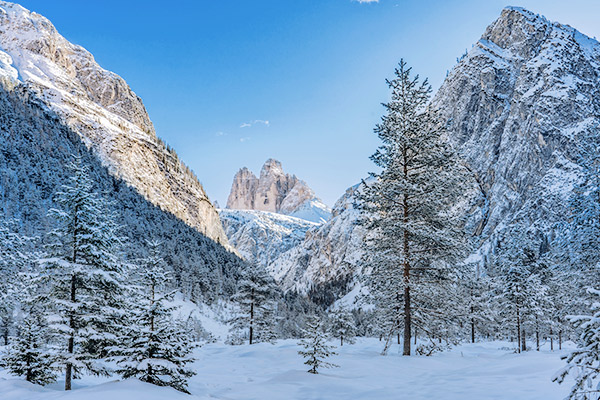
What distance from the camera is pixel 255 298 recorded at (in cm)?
3188

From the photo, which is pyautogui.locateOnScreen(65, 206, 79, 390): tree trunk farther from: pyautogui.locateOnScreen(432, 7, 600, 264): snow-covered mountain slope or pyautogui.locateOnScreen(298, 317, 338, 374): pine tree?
pyautogui.locateOnScreen(432, 7, 600, 264): snow-covered mountain slope

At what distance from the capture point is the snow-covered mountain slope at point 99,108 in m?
125

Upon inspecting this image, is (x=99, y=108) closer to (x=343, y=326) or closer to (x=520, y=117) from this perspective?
(x=343, y=326)

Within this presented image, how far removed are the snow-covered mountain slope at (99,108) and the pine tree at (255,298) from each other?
343ft

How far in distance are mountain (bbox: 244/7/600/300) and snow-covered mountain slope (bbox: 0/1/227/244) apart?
77.8 m

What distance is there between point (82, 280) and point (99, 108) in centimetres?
16350

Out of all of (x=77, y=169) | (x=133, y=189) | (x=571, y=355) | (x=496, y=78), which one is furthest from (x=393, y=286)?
(x=496, y=78)

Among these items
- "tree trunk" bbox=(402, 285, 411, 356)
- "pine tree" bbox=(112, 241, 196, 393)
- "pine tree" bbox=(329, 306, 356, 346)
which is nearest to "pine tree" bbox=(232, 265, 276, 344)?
"pine tree" bbox=(329, 306, 356, 346)

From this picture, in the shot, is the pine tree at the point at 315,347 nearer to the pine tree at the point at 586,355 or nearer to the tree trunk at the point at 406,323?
the tree trunk at the point at 406,323

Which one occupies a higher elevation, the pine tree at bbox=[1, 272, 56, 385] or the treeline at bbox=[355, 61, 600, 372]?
the treeline at bbox=[355, 61, 600, 372]

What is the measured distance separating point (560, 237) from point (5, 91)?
138782 millimetres

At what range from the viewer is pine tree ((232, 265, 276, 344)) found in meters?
31.6

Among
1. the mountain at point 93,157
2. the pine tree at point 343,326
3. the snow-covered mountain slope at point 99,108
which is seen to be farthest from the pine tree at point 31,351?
the snow-covered mountain slope at point 99,108

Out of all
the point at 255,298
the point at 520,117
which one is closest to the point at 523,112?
the point at 520,117
